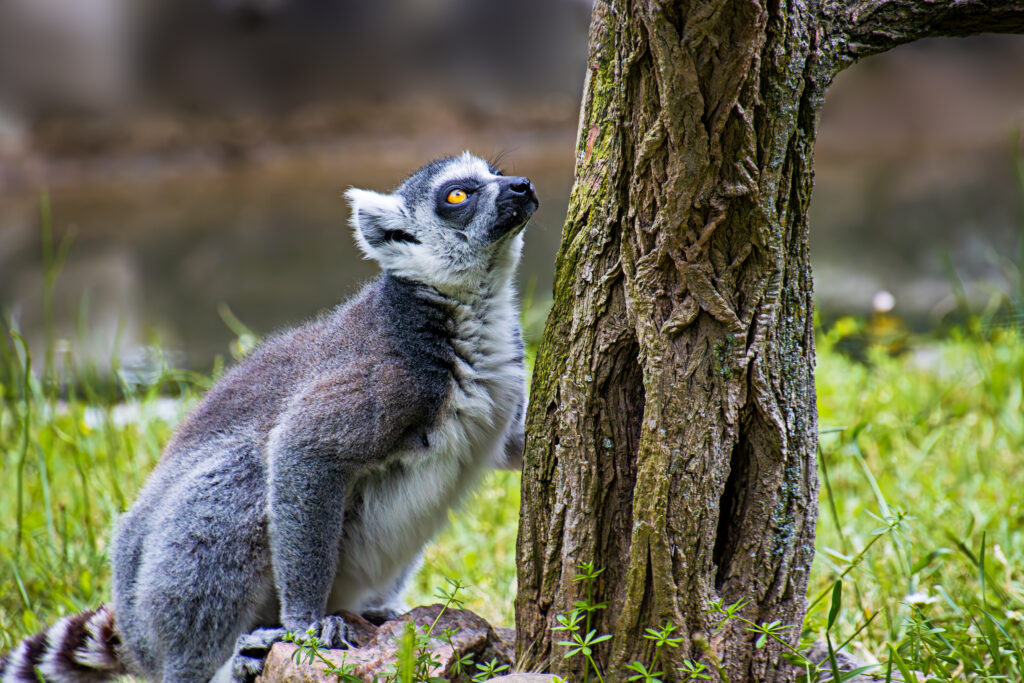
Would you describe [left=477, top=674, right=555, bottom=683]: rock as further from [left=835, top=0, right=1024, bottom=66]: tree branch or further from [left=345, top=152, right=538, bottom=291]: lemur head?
[left=835, top=0, right=1024, bottom=66]: tree branch

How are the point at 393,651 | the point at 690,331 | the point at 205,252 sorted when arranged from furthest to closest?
the point at 205,252, the point at 393,651, the point at 690,331

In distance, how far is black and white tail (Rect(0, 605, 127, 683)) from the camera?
261cm

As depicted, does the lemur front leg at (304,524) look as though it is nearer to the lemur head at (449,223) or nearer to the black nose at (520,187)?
the lemur head at (449,223)

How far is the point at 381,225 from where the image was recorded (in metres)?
2.66

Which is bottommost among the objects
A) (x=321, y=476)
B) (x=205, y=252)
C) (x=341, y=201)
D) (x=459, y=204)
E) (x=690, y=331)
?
(x=321, y=476)

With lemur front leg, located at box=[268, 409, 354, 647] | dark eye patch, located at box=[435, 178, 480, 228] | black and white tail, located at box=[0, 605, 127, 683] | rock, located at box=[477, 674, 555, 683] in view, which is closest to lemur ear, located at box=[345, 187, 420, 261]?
dark eye patch, located at box=[435, 178, 480, 228]

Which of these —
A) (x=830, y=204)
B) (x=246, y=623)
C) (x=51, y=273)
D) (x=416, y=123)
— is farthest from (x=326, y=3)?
(x=246, y=623)

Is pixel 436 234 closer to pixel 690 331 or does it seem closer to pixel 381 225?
pixel 381 225

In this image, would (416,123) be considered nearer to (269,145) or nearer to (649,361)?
(269,145)

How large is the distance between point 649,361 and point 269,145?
42.6ft

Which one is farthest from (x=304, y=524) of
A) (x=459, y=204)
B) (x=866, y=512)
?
(x=866, y=512)

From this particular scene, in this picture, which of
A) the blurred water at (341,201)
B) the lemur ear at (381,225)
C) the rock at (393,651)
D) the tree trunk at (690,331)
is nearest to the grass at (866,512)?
the tree trunk at (690,331)

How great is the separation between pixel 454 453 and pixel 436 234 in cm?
64

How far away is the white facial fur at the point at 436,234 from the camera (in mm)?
2523
